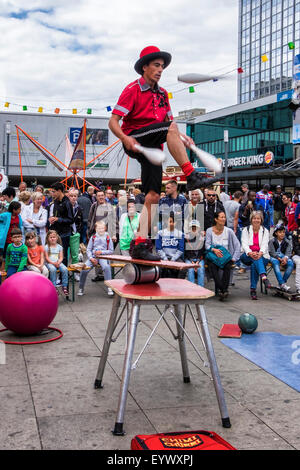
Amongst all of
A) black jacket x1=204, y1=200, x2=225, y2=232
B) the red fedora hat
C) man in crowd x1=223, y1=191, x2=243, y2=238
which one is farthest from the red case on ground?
man in crowd x1=223, y1=191, x2=243, y2=238

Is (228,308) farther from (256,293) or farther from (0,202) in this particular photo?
(0,202)

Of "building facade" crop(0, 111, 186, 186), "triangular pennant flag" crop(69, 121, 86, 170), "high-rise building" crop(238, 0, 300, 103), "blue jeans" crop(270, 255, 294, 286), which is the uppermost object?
Answer: "high-rise building" crop(238, 0, 300, 103)

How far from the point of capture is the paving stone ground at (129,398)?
3301mm

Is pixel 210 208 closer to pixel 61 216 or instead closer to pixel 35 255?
pixel 61 216

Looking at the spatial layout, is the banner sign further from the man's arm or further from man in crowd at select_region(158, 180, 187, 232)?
the man's arm

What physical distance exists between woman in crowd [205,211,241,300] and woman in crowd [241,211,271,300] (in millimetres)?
235

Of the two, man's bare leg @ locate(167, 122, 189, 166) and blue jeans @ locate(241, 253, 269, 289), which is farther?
blue jeans @ locate(241, 253, 269, 289)

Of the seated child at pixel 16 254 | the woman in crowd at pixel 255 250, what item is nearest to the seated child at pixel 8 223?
the seated child at pixel 16 254

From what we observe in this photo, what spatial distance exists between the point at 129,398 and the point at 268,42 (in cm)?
8959

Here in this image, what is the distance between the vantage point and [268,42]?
3314 inches

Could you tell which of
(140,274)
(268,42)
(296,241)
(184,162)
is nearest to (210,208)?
(296,241)

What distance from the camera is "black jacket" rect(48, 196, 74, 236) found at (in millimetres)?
9141
